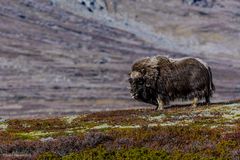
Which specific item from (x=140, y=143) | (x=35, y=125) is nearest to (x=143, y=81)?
(x=35, y=125)

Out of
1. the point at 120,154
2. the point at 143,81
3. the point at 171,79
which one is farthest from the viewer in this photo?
the point at 143,81

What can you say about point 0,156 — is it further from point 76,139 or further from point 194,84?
point 194,84

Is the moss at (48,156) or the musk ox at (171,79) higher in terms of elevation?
the musk ox at (171,79)

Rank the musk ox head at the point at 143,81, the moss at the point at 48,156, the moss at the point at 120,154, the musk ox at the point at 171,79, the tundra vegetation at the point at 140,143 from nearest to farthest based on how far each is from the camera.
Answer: the moss at the point at 120,154, the tundra vegetation at the point at 140,143, the moss at the point at 48,156, the musk ox at the point at 171,79, the musk ox head at the point at 143,81

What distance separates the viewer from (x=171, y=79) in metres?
34.1

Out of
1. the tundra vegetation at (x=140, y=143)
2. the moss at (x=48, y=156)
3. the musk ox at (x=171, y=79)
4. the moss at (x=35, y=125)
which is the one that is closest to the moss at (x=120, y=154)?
the tundra vegetation at (x=140, y=143)

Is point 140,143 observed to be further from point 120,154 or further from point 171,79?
point 171,79

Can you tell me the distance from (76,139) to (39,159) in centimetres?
262

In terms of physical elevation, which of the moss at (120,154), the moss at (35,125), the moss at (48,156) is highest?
the moss at (120,154)

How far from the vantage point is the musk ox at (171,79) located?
3391cm

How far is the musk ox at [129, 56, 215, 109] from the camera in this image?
33.9 m

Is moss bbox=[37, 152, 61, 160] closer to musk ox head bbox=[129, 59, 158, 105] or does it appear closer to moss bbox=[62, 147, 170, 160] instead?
moss bbox=[62, 147, 170, 160]

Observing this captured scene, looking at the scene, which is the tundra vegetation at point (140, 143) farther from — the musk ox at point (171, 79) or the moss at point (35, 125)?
the musk ox at point (171, 79)

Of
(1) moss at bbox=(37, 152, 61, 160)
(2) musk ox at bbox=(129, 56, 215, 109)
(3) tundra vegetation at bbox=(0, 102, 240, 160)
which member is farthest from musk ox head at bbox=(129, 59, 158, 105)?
(1) moss at bbox=(37, 152, 61, 160)
